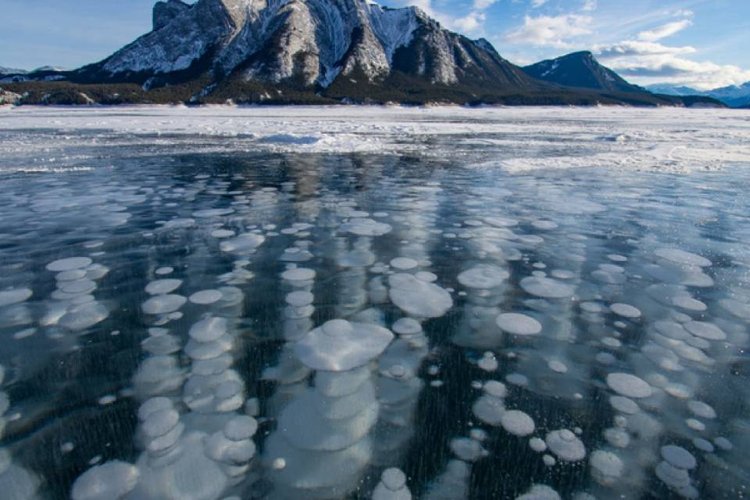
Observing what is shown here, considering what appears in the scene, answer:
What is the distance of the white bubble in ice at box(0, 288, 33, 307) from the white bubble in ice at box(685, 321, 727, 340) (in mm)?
6116

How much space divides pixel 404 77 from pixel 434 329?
570ft

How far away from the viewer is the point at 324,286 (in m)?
4.43

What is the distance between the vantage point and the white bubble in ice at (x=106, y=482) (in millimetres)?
2043

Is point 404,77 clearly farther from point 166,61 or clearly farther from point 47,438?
point 47,438

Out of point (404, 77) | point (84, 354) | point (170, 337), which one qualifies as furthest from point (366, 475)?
point (404, 77)

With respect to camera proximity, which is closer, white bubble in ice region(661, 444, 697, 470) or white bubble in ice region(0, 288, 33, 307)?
white bubble in ice region(661, 444, 697, 470)

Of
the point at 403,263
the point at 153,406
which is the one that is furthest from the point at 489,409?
the point at 403,263

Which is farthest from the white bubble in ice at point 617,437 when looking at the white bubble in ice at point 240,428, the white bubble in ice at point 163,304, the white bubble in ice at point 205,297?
the white bubble in ice at point 163,304

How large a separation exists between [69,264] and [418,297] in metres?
4.12

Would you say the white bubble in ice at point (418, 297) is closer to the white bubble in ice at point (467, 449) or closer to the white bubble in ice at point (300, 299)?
the white bubble in ice at point (300, 299)

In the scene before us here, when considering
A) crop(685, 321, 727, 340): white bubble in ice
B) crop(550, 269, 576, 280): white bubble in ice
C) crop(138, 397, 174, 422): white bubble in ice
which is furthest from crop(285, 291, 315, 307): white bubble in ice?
crop(685, 321, 727, 340): white bubble in ice

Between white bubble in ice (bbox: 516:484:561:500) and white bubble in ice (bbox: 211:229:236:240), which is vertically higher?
white bubble in ice (bbox: 211:229:236:240)

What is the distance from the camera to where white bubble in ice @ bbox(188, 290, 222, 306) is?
4.06m

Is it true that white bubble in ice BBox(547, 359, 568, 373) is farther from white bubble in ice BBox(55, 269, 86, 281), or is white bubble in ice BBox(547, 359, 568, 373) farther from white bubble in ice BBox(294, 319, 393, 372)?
white bubble in ice BBox(55, 269, 86, 281)
